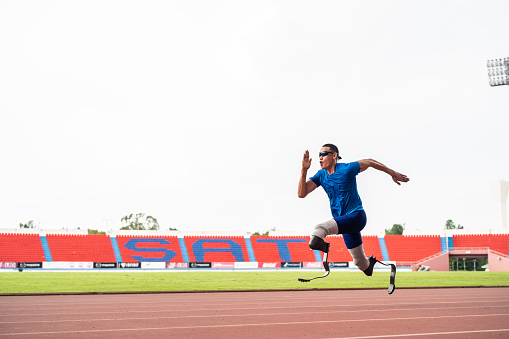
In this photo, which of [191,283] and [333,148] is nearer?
[333,148]

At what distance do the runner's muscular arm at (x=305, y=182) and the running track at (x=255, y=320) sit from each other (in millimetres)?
3676

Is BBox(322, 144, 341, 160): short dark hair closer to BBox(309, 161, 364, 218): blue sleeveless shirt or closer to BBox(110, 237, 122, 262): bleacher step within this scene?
BBox(309, 161, 364, 218): blue sleeveless shirt

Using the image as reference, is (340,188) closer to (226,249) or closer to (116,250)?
(116,250)

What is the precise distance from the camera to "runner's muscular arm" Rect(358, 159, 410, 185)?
6500mm

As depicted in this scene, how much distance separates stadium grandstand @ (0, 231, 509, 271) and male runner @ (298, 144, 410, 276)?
53.3 metres

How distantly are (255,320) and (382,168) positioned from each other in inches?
255

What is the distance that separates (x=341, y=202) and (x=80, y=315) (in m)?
9.03

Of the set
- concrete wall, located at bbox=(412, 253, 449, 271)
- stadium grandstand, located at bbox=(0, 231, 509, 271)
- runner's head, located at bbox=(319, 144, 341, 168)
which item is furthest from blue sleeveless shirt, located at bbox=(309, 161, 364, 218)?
concrete wall, located at bbox=(412, 253, 449, 271)

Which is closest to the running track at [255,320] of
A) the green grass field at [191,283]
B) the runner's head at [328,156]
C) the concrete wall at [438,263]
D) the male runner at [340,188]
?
the male runner at [340,188]

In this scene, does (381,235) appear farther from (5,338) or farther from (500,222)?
(5,338)

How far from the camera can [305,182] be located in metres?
6.57

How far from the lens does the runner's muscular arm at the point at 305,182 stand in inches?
252

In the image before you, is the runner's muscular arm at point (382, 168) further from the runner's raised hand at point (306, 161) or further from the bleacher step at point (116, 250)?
the bleacher step at point (116, 250)

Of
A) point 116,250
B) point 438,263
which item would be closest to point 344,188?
point 116,250
